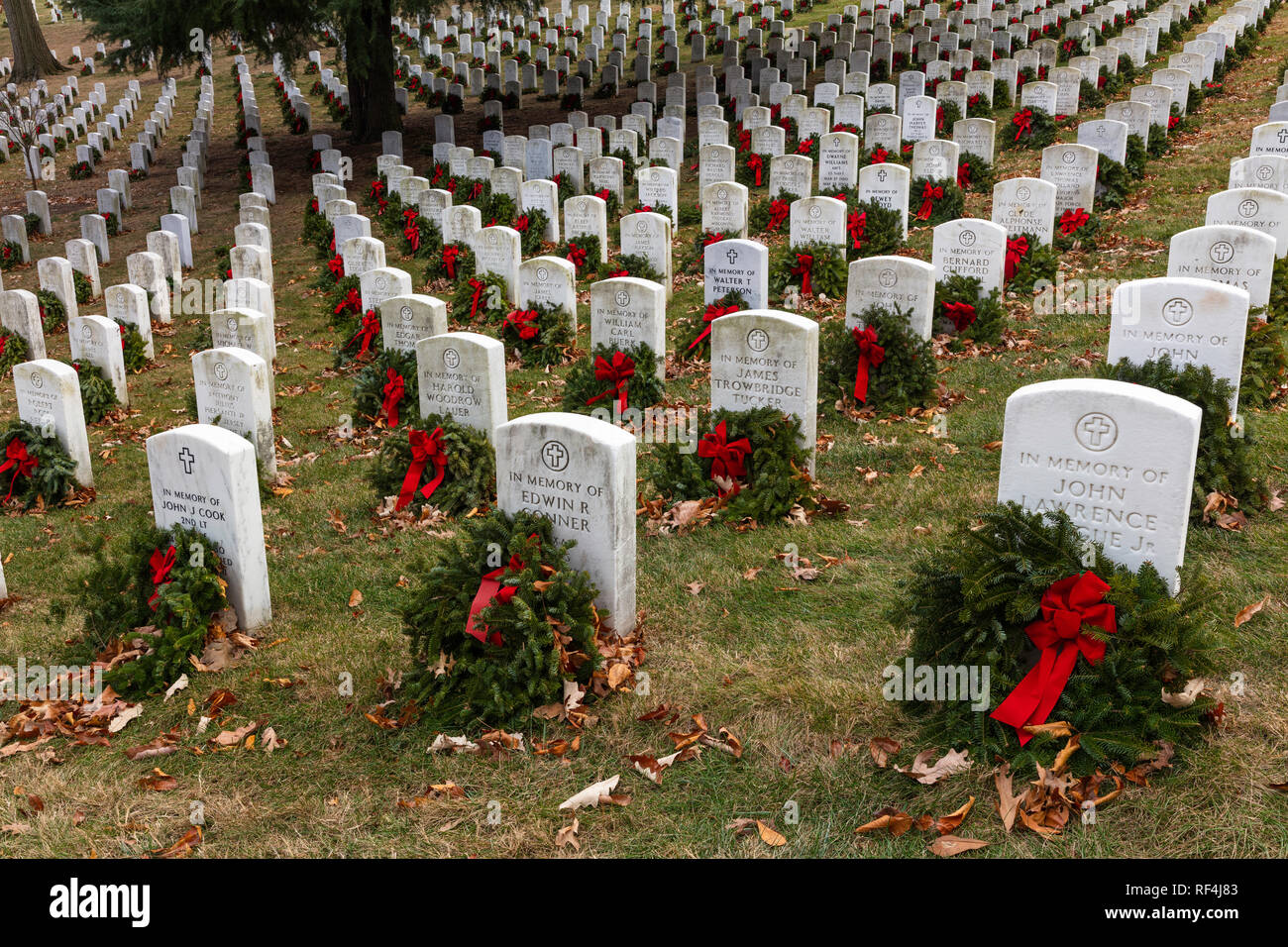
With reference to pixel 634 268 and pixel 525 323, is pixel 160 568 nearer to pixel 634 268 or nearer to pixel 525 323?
pixel 525 323

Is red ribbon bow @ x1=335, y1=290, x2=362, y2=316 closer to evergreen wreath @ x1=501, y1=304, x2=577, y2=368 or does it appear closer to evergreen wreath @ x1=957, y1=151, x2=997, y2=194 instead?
evergreen wreath @ x1=501, y1=304, x2=577, y2=368

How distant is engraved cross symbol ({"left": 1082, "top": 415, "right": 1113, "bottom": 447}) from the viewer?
470 cm

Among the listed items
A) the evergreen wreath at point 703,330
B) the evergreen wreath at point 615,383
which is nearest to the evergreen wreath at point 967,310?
the evergreen wreath at point 703,330

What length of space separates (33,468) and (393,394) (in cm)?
318

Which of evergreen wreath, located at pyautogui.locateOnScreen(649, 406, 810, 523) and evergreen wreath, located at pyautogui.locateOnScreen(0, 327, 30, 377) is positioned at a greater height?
evergreen wreath, located at pyautogui.locateOnScreen(649, 406, 810, 523)

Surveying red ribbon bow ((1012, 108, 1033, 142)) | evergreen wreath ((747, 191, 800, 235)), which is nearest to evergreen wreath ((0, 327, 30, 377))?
evergreen wreath ((747, 191, 800, 235))

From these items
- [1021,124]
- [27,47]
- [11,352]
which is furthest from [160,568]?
[27,47]

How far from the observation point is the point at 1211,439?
21.4 ft

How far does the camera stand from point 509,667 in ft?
17.2

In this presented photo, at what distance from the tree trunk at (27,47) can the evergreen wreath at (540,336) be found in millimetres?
37899

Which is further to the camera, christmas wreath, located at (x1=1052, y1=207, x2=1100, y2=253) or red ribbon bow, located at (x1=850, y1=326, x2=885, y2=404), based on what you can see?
christmas wreath, located at (x1=1052, y1=207, x2=1100, y2=253)

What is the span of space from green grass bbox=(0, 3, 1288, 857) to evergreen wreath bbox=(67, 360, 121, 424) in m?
2.67

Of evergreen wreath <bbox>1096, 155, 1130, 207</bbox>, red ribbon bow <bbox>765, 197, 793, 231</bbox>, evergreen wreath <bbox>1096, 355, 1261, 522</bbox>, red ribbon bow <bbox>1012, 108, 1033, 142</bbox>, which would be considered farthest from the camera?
red ribbon bow <bbox>1012, 108, 1033, 142</bbox>

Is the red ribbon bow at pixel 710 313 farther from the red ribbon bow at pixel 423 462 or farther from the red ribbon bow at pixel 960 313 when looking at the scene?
the red ribbon bow at pixel 423 462
